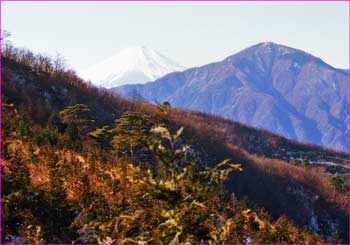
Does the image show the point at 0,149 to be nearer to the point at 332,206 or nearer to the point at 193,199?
the point at 193,199

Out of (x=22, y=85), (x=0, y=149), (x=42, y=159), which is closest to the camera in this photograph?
(x=0, y=149)

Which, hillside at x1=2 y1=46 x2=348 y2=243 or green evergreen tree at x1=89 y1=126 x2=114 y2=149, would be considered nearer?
hillside at x1=2 y1=46 x2=348 y2=243

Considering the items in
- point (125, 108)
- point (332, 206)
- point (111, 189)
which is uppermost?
point (111, 189)

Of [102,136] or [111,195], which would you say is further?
[102,136]

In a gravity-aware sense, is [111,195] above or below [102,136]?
above

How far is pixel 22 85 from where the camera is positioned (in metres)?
59.9

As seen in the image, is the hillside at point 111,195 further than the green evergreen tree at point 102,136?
No

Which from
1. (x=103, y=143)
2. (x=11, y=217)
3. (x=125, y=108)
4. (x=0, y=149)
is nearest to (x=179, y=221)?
(x=11, y=217)

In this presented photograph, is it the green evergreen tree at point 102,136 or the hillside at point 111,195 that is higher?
the hillside at point 111,195

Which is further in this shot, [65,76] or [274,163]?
[274,163]

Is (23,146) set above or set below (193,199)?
below

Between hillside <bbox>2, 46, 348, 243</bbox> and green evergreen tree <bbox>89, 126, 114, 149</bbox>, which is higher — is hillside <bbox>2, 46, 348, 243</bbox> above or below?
above

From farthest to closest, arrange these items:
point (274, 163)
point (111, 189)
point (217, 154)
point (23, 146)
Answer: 1. point (274, 163)
2. point (217, 154)
3. point (23, 146)
4. point (111, 189)

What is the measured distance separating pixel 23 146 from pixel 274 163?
94383 mm
